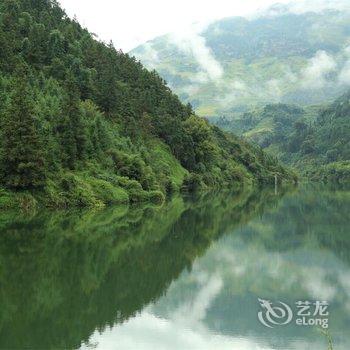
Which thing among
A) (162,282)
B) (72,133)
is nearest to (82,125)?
(72,133)

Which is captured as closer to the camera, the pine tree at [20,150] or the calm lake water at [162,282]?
the calm lake water at [162,282]

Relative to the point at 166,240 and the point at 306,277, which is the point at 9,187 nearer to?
the point at 166,240

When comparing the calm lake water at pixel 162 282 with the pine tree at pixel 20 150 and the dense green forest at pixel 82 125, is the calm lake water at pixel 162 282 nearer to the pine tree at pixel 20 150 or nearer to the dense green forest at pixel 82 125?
the pine tree at pixel 20 150

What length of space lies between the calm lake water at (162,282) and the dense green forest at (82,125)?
10763 mm

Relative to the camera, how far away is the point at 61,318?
83.8 feet

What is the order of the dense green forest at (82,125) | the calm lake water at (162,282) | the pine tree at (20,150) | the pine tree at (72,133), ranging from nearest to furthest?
the calm lake water at (162,282) < the pine tree at (20,150) < the dense green forest at (82,125) < the pine tree at (72,133)

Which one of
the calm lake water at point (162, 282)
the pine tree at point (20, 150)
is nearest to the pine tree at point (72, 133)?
the pine tree at point (20, 150)

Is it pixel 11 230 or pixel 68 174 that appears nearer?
pixel 11 230

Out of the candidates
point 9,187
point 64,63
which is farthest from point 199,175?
point 9,187

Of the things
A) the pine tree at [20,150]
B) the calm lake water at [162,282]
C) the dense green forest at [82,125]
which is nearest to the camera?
the calm lake water at [162,282]

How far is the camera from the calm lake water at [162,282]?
78.8ft

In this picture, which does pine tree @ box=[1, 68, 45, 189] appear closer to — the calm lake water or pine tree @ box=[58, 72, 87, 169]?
the calm lake water

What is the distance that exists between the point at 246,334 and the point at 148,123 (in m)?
98.2

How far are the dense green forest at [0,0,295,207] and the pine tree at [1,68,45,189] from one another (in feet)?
0.39
